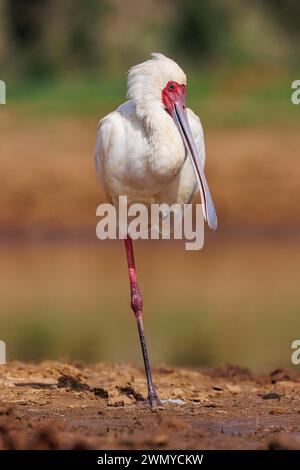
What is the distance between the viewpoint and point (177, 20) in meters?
25.4

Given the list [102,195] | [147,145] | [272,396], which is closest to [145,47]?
[102,195]

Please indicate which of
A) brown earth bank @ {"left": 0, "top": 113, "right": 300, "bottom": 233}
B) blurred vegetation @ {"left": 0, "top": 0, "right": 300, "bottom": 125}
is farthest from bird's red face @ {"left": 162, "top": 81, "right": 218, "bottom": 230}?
blurred vegetation @ {"left": 0, "top": 0, "right": 300, "bottom": 125}

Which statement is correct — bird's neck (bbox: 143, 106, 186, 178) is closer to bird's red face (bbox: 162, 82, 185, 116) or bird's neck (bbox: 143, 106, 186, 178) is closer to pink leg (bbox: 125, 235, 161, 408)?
bird's red face (bbox: 162, 82, 185, 116)

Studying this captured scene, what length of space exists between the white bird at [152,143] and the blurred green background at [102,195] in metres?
2.54

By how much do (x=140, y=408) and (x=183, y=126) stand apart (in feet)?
5.78

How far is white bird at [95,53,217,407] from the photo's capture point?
26.0 feet

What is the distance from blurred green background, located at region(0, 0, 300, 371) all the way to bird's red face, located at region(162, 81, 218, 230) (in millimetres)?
2593

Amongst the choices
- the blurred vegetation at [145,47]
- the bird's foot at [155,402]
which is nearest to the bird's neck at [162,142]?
the bird's foot at [155,402]

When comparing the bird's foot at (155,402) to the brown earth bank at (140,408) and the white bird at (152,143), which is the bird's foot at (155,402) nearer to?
the brown earth bank at (140,408)

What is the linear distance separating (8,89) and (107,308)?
11315 mm

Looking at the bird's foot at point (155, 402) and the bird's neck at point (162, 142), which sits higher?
the bird's neck at point (162, 142)

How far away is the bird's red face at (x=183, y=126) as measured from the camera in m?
8.00

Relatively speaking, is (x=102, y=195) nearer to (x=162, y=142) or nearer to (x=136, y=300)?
(x=136, y=300)
